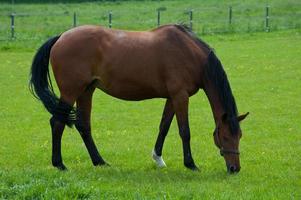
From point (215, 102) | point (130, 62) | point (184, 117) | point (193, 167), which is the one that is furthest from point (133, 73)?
point (193, 167)

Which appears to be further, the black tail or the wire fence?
the wire fence

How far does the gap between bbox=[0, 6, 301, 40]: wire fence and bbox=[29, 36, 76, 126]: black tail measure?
21.4m

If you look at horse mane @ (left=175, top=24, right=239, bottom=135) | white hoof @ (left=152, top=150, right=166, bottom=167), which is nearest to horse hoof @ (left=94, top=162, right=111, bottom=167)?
white hoof @ (left=152, top=150, right=166, bottom=167)

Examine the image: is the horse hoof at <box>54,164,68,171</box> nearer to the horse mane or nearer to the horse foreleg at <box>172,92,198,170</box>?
the horse foreleg at <box>172,92,198,170</box>

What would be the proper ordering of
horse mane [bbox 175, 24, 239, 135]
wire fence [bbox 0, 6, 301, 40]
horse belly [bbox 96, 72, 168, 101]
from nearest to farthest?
horse mane [bbox 175, 24, 239, 135] < horse belly [bbox 96, 72, 168, 101] < wire fence [bbox 0, 6, 301, 40]

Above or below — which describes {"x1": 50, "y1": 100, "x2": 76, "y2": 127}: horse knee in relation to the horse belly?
below

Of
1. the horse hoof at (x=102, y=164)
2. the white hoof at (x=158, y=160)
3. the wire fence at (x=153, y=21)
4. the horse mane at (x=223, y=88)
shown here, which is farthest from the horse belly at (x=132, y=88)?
the wire fence at (x=153, y=21)

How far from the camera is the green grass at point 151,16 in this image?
113ft

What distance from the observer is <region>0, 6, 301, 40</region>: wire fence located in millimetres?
33625

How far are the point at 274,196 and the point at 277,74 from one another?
43.3 feet

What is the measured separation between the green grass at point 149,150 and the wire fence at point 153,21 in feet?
44.9

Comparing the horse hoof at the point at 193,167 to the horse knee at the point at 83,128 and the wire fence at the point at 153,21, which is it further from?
the wire fence at the point at 153,21

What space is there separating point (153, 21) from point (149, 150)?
27896 millimetres

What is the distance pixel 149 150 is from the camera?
35.4 feet
